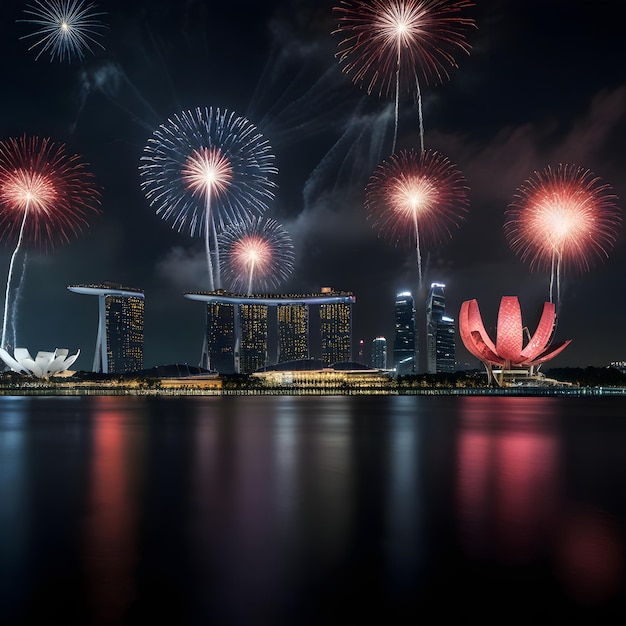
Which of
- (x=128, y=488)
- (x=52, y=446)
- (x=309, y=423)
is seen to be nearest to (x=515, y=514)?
(x=128, y=488)

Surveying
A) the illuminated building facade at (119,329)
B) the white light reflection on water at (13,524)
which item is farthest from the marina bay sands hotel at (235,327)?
→ the white light reflection on water at (13,524)

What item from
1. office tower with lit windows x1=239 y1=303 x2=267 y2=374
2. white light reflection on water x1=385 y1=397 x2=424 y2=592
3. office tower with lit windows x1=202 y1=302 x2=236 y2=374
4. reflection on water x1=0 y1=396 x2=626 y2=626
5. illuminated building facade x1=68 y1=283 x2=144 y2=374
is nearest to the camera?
reflection on water x1=0 y1=396 x2=626 y2=626

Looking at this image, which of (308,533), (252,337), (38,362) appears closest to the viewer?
(308,533)

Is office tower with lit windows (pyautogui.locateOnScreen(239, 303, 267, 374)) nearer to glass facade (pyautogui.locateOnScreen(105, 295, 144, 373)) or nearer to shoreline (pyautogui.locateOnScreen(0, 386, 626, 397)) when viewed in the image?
glass facade (pyautogui.locateOnScreen(105, 295, 144, 373))

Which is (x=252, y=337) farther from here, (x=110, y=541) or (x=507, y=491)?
(x=110, y=541)

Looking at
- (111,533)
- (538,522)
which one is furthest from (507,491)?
(111,533)

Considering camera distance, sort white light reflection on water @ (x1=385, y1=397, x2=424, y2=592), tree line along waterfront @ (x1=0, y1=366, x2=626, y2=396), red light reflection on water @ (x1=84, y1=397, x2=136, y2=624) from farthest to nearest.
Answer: tree line along waterfront @ (x1=0, y1=366, x2=626, y2=396)
white light reflection on water @ (x1=385, y1=397, x2=424, y2=592)
red light reflection on water @ (x1=84, y1=397, x2=136, y2=624)

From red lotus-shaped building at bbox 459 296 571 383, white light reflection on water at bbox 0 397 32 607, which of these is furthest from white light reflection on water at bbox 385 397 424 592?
red lotus-shaped building at bbox 459 296 571 383

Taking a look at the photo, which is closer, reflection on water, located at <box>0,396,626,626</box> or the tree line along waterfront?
reflection on water, located at <box>0,396,626,626</box>
